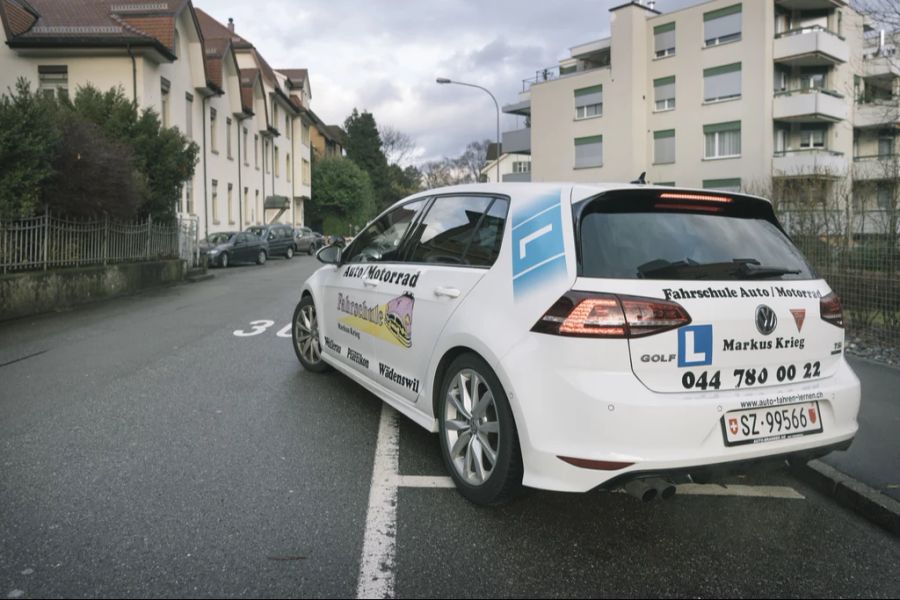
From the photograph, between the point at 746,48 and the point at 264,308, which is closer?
the point at 264,308

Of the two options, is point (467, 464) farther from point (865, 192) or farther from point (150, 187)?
point (150, 187)

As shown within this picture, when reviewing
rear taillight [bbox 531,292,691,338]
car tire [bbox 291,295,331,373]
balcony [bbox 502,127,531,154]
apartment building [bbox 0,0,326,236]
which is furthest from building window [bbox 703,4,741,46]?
rear taillight [bbox 531,292,691,338]

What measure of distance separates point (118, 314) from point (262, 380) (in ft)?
22.8

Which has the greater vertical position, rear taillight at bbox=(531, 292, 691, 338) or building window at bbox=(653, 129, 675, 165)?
building window at bbox=(653, 129, 675, 165)

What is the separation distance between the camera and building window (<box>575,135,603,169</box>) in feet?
140

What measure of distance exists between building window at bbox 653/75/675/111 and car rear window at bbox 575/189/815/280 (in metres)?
39.1

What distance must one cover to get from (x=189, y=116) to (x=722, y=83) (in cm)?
2598

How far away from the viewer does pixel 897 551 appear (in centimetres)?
339

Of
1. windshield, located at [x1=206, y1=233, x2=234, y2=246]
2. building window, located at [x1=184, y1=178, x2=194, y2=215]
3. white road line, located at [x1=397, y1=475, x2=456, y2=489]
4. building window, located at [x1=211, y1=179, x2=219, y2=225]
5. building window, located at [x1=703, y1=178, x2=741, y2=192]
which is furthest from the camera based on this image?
building window, located at [x1=703, y1=178, x2=741, y2=192]

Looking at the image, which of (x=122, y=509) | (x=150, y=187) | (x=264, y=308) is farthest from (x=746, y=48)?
(x=122, y=509)

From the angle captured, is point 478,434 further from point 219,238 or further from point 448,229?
point 219,238

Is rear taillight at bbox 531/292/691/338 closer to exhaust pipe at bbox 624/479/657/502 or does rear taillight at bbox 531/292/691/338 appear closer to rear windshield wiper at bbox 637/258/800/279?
rear windshield wiper at bbox 637/258/800/279

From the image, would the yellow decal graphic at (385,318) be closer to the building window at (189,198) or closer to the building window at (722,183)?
the building window at (189,198)

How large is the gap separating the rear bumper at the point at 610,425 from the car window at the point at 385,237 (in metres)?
2.00
